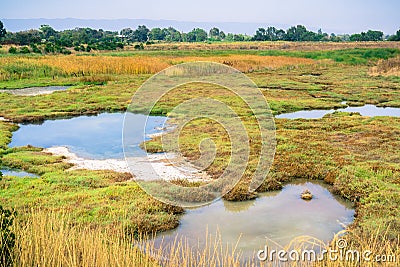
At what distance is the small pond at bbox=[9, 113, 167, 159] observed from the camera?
15.2 m

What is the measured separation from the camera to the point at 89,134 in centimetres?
1762

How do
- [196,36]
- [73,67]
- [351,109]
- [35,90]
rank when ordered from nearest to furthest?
[351,109]
[35,90]
[73,67]
[196,36]

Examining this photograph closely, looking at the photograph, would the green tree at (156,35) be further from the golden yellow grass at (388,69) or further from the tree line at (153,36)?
the golden yellow grass at (388,69)

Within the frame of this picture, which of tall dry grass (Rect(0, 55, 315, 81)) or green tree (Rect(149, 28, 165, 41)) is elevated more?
green tree (Rect(149, 28, 165, 41))

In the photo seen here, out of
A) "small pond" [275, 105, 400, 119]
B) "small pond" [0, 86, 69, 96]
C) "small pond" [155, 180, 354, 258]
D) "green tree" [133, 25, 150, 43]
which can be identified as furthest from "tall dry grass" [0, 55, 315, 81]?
"green tree" [133, 25, 150, 43]

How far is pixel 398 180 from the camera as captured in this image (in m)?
10.9

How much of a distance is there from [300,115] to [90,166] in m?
11.8

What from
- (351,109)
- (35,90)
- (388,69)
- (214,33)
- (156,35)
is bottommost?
(351,109)

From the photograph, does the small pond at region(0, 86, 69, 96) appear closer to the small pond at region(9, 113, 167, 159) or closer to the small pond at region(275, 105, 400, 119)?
the small pond at region(9, 113, 167, 159)

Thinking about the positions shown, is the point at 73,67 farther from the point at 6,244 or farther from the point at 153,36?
the point at 153,36

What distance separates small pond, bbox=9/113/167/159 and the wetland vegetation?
0.81 meters

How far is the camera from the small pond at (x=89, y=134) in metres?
15.2

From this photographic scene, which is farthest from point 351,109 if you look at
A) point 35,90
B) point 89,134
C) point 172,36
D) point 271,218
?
point 172,36

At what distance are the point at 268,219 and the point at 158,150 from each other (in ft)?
19.5
